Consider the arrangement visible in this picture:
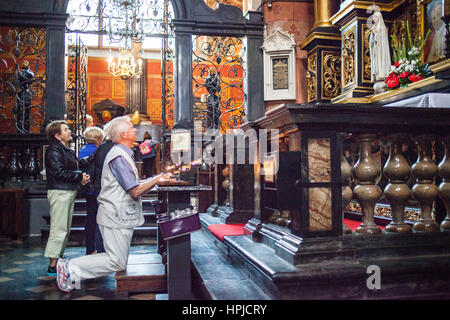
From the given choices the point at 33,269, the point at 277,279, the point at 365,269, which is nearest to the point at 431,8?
the point at 365,269

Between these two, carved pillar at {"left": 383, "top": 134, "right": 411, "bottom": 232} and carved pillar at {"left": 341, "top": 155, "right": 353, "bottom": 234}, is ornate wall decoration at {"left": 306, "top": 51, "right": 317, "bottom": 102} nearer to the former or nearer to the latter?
carved pillar at {"left": 383, "top": 134, "right": 411, "bottom": 232}

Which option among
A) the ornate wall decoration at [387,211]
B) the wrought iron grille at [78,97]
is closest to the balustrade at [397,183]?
the ornate wall decoration at [387,211]

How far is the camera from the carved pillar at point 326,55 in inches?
301

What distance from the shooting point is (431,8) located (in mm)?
5523

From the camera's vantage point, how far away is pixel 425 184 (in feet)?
8.85

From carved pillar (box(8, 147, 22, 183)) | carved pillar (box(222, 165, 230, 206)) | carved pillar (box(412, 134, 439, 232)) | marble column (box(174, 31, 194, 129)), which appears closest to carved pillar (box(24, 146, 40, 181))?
carved pillar (box(8, 147, 22, 183))

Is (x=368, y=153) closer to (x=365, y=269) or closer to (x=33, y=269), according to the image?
(x=365, y=269)

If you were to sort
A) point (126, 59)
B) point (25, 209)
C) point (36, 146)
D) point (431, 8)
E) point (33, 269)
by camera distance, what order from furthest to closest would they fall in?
1. point (126, 59)
2. point (36, 146)
3. point (25, 209)
4. point (431, 8)
5. point (33, 269)

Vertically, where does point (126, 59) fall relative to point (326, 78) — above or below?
above

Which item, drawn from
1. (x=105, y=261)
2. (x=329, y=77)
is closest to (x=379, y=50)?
(x=329, y=77)

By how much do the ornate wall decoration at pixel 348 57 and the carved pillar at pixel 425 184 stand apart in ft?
13.6
